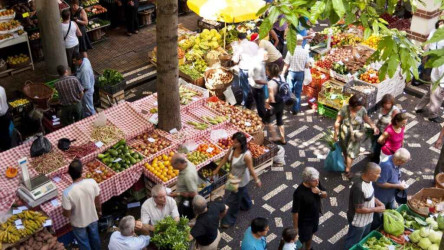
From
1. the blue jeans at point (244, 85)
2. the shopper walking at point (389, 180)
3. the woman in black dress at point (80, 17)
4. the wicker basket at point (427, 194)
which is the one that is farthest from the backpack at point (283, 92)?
the woman in black dress at point (80, 17)

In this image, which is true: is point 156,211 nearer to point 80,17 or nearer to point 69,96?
point 69,96

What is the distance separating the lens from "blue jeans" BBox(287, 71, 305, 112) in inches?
447

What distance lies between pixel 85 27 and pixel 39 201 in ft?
23.5

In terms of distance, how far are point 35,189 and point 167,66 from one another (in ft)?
9.67

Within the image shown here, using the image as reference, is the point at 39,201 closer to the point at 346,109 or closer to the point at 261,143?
the point at 261,143

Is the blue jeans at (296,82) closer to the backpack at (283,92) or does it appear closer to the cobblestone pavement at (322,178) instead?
the cobblestone pavement at (322,178)

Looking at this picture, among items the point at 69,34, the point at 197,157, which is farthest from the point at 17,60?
the point at 197,157

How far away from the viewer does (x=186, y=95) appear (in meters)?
10.7

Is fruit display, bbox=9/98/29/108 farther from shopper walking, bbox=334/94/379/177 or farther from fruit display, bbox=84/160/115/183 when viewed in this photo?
shopper walking, bbox=334/94/379/177

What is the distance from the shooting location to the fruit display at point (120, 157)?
344 inches

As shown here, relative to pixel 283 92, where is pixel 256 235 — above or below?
below

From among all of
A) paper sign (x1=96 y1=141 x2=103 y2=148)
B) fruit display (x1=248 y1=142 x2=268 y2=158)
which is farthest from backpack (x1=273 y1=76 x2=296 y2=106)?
paper sign (x1=96 y1=141 x2=103 y2=148)

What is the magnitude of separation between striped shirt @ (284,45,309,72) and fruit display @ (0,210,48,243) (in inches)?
237

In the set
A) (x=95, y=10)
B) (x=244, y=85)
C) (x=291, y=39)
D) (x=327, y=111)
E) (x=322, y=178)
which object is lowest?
(x=322, y=178)
